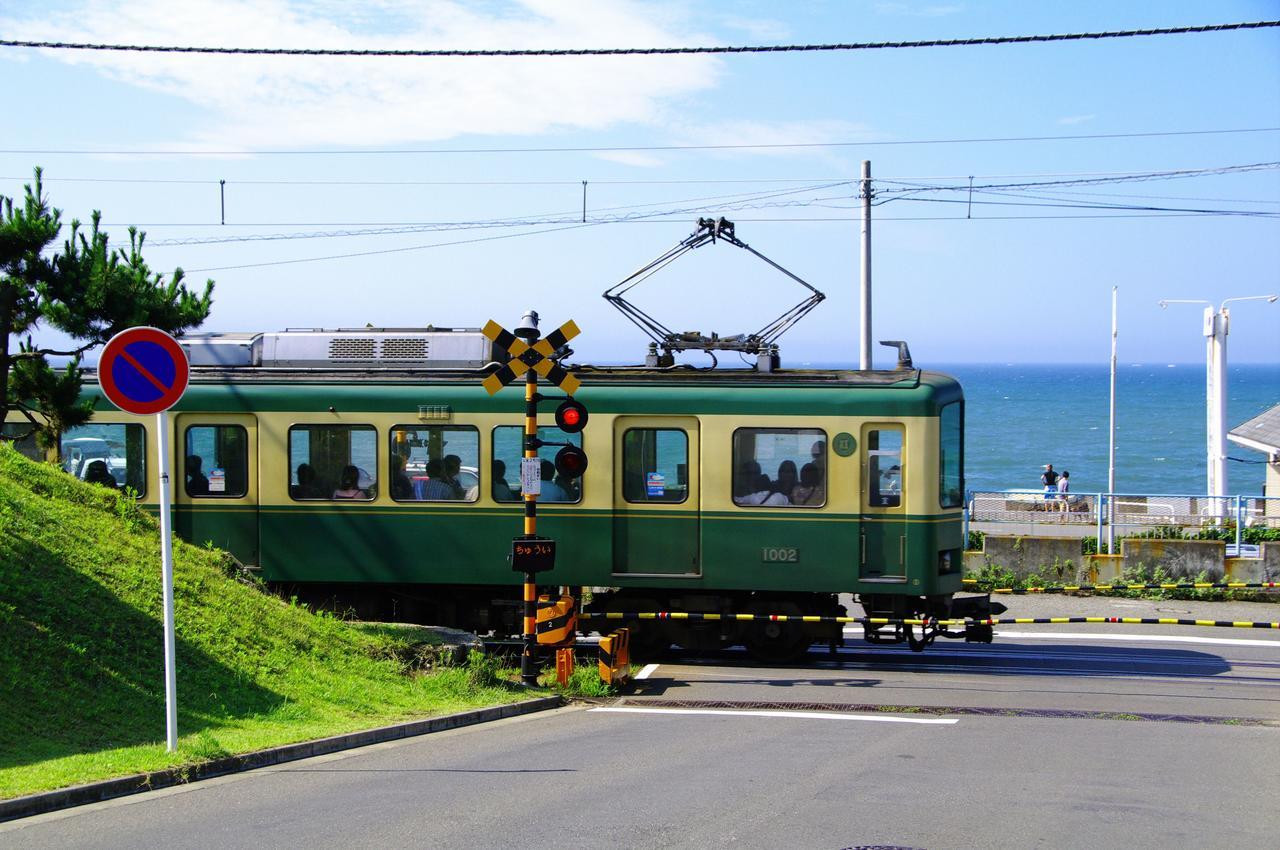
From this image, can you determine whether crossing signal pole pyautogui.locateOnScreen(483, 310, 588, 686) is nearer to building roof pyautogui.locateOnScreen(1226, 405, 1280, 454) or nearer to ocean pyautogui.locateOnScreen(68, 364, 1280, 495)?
ocean pyautogui.locateOnScreen(68, 364, 1280, 495)

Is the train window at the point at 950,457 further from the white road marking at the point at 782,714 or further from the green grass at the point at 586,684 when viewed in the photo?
the green grass at the point at 586,684

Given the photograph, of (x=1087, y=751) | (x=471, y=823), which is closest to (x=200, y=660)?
(x=471, y=823)

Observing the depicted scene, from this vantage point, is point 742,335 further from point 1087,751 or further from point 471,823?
point 471,823

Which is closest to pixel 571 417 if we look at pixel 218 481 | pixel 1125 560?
pixel 218 481

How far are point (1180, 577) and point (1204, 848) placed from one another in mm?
15127

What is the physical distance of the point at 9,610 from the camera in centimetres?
1001

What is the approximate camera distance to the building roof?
30.8 meters

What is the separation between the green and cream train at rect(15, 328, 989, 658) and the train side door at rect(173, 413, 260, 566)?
0.9 inches

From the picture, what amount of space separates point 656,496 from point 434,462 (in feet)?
8.52

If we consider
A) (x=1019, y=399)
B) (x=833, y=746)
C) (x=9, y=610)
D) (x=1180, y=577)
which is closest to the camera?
(x=9, y=610)

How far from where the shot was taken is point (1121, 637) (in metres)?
18.0

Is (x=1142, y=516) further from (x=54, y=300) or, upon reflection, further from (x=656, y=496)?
(x=54, y=300)

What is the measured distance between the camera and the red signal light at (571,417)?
1394 cm

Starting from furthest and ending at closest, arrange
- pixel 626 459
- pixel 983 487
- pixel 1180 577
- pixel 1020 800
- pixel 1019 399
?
pixel 1019 399 → pixel 983 487 → pixel 1180 577 → pixel 626 459 → pixel 1020 800
